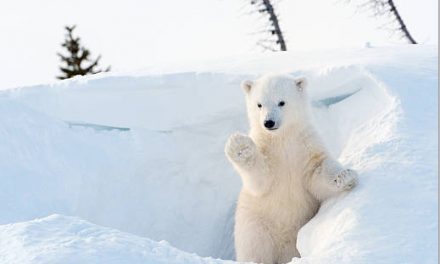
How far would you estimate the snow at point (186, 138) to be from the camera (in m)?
4.76

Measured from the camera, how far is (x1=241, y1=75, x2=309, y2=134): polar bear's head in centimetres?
478

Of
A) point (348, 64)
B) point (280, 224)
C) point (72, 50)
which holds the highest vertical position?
point (72, 50)

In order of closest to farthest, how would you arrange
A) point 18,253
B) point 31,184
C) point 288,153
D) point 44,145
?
point 18,253, point 288,153, point 31,184, point 44,145

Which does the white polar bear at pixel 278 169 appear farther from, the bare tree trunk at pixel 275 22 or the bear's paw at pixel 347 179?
the bare tree trunk at pixel 275 22

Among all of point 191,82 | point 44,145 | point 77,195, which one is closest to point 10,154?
point 44,145

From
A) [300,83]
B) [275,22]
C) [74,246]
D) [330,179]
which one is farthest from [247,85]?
[275,22]

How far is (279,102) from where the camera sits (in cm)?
483

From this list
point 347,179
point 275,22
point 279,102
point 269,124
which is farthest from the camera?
Answer: point 275,22

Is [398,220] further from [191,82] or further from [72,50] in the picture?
[72,50]

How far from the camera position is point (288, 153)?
4867 millimetres

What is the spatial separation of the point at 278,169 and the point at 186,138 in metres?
2.02

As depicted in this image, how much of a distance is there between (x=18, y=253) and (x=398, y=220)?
2.01 metres

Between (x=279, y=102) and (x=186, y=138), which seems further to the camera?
(x=186, y=138)

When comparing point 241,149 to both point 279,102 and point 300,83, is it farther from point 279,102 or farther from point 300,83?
point 300,83
